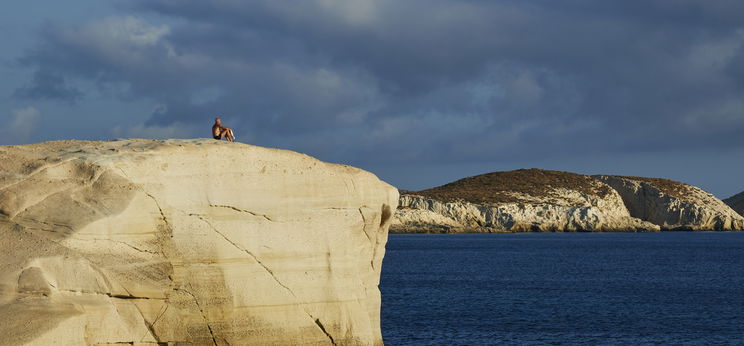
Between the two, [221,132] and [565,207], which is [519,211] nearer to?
[565,207]

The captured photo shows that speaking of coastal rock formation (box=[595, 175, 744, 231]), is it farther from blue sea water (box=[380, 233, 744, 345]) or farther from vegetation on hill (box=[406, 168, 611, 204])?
blue sea water (box=[380, 233, 744, 345])

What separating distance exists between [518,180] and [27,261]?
17670cm

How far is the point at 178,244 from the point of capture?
20.3 meters

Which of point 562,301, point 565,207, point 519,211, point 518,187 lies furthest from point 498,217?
point 562,301

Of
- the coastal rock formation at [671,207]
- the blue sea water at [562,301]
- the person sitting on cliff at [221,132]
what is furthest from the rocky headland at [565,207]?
Result: the person sitting on cliff at [221,132]

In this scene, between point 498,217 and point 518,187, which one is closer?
point 498,217

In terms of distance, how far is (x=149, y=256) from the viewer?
65.6ft

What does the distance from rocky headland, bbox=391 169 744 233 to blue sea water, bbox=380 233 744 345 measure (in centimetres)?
7740

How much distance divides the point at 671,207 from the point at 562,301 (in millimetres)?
140448

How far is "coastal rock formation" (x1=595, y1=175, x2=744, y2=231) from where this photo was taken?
17938 cm

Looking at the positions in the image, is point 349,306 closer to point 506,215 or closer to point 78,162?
point 78,162

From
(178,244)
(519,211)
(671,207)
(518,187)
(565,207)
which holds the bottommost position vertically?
(178,244)

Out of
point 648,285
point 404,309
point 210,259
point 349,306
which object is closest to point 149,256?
point 210,259

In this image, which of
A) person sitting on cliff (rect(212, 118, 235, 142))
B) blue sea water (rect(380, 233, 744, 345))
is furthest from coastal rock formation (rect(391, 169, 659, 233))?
person sitting on cliff (rect(212, 118, 235, 142))
